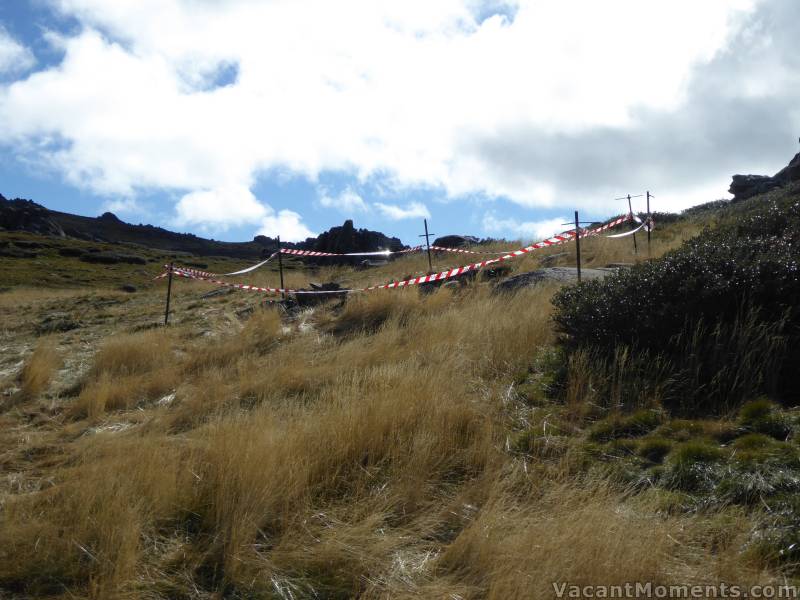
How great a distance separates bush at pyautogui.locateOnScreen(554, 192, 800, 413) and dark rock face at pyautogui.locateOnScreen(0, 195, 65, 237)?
99215 mm

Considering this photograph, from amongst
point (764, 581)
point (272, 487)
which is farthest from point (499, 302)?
point (764, 581)

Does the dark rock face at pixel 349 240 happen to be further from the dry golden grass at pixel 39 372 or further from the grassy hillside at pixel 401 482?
the grassy hillside at pixel 401 482

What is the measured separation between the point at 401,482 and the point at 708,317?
3.63m

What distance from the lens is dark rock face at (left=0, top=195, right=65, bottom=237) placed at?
90.2 meters

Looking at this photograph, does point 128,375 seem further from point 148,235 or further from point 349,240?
point 148,235

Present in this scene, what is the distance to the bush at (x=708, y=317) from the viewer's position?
5.30 meters

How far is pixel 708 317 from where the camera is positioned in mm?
6066

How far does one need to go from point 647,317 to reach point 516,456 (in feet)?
7.92

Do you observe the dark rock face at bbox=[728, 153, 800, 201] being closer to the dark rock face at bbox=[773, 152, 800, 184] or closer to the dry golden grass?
the dark rock face at bbox=[773, 152, 800, 184]

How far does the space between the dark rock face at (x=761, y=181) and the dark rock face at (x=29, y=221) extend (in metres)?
90.6

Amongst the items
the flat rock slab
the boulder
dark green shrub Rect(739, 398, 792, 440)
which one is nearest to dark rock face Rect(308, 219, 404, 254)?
the boulder

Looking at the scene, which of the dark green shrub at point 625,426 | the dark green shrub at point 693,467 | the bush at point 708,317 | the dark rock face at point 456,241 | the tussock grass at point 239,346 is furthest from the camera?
the dark rock face at point 456,241

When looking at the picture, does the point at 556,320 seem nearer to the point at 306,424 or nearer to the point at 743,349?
the point at 743,349

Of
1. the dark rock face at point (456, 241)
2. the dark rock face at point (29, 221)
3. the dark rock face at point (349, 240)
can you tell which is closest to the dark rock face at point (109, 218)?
the dark rock face at point (29, 221)
